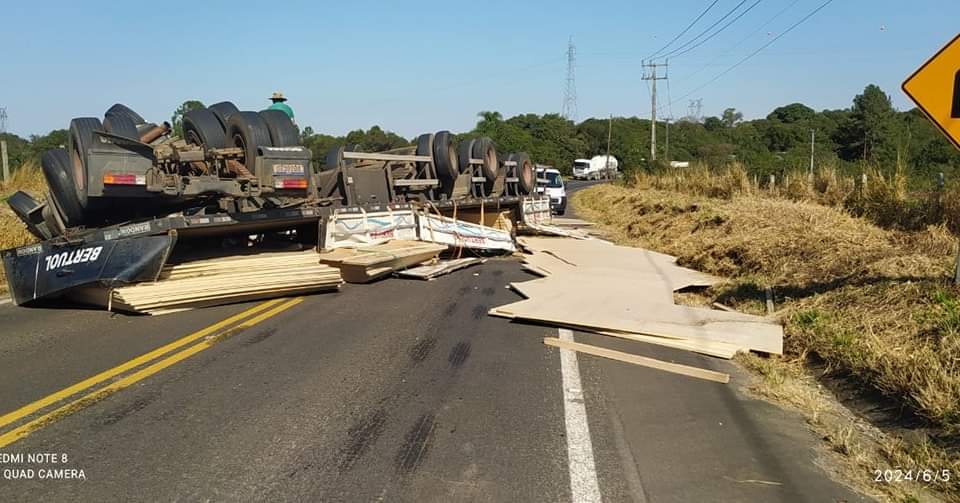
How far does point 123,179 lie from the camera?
26.8 feet

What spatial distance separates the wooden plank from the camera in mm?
6000

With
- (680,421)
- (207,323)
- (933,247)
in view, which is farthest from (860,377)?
(207,323)

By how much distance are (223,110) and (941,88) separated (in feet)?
30.9

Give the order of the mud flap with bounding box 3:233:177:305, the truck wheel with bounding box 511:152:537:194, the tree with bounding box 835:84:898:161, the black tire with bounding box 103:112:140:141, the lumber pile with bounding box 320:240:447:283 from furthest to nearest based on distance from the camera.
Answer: the tree with bounding box 835:84:898:161 → the truck wheel with bounding box 511:152:537:194 → the lumber pile with bounding box 320:240:447:283 → the black tire with bounding box 103:112:140:141 → the mud flap with bounding box 3:233:177:305

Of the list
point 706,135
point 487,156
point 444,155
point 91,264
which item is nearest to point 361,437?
point 91,264

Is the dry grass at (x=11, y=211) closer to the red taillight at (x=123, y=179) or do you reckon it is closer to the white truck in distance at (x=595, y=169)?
the red taillight at (x=123, y=179)

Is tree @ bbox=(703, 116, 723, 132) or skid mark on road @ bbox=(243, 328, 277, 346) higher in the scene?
tree @ bbox=(703, 116, 723, 132)

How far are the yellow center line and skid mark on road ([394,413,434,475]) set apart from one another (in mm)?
2598

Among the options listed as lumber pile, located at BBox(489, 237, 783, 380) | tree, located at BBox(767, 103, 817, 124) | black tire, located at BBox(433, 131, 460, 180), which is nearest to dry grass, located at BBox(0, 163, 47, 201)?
black tire, located at BBox(433, 131, 460, 180)

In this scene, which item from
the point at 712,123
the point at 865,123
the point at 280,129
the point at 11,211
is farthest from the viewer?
the point at 712,123

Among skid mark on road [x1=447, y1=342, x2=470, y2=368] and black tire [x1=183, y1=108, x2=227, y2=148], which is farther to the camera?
black tire [x1=183, y1=108, x2=227, y2=148]

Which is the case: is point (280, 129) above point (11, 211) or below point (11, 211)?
above

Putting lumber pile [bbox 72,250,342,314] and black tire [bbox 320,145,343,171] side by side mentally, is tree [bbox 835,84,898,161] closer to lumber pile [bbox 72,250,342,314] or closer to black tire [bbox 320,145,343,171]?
black tire [bbox 320,145,343,171]

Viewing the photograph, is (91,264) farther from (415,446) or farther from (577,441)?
(577,441)
